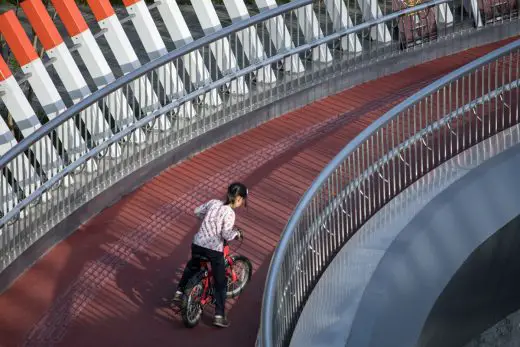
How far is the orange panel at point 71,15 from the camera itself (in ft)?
57.6

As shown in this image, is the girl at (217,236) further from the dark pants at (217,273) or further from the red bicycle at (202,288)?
the red bicycle at (202,288)

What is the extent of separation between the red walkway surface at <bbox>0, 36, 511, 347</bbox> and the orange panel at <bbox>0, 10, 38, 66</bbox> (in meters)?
1.98

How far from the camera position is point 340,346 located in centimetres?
1303

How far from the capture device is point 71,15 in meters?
17.6

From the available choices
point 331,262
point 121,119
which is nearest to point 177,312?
point 331,262

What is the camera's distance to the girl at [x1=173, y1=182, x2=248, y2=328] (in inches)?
549

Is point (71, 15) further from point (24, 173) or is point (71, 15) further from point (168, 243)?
point (168, 243)

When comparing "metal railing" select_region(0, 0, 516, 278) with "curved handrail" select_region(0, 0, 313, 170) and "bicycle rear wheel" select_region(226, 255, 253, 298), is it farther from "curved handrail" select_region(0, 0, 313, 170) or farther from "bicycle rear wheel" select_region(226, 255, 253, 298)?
"bicycle rear wheel" select_region(226, 255, 253, 298)

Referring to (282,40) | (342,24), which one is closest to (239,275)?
(282,40)

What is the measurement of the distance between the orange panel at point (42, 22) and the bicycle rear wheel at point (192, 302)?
4506 mm

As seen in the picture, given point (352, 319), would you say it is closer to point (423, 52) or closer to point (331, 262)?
point (331, 262)

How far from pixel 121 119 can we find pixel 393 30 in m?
4.05

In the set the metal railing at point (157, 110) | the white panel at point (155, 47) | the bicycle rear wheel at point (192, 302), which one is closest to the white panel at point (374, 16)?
the metal railing at point (157, 110)

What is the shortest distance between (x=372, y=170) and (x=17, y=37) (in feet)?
15.0
